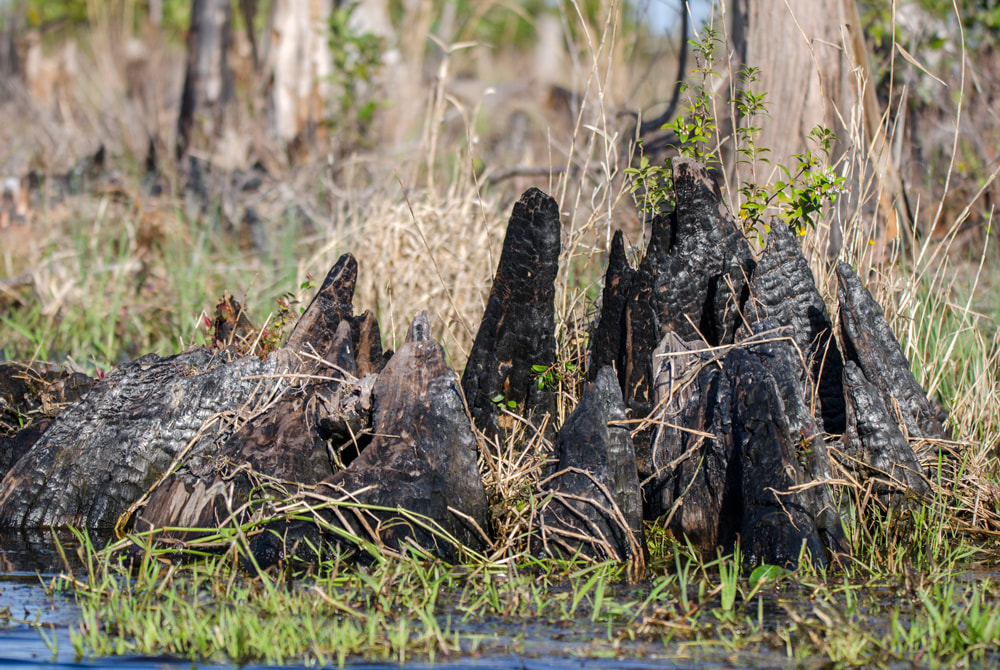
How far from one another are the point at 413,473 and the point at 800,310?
162 centimetres

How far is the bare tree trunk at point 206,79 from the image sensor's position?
936cm

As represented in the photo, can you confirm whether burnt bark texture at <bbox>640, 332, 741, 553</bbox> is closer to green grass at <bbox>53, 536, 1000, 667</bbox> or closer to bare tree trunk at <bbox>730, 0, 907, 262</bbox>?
green grass at <bbox>53, 536, 1000, 667</bbox>

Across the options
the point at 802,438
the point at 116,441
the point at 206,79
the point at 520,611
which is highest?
the point at 206,79

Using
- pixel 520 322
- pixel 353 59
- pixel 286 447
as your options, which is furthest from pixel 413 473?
pixel 353 59

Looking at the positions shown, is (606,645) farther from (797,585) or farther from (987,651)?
(987,651)

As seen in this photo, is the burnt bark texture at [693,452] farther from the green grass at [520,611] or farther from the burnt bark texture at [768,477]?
the green grass at [520,611]

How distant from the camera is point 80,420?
3717 millimetres

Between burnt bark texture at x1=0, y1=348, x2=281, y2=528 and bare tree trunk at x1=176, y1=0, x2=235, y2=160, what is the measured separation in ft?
20.0

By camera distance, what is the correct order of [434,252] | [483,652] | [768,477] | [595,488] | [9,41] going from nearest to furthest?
[483,652]
[768,477]
[595,488]
[434,252]
[9,41]

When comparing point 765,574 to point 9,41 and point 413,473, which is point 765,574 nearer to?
point 413,473

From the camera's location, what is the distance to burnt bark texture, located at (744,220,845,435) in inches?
136

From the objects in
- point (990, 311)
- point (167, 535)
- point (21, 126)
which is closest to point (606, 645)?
point (167, 535)

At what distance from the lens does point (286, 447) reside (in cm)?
327

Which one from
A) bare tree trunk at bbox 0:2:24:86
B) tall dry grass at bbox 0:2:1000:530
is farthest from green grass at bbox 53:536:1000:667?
bare tree trunk at bbox 0:2:24:86
